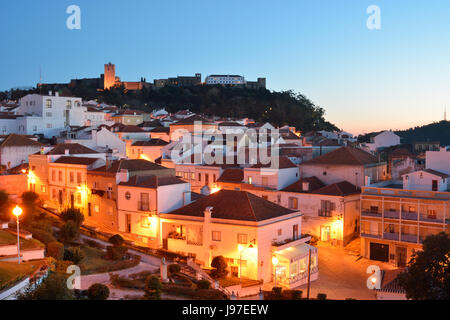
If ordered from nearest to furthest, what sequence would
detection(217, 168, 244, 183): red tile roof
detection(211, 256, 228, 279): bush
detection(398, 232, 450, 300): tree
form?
1. detection(398, 232, 450, 300): tree
2. detection(211, 256, 228, 279): bush
3. detection(217, 168, 244, 183): red tile roof

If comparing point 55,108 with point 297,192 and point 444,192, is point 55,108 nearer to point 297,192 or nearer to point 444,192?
point 297,192

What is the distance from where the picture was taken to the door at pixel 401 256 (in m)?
27.9

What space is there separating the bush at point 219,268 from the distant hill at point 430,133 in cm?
5764

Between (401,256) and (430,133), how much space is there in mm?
53332

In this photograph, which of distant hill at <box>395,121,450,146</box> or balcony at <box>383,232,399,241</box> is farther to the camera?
distant hill at <box>395,121,450,146</box>

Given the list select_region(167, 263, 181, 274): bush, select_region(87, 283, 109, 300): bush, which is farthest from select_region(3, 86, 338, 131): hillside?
select_region(87, 283, 109, 300): bush

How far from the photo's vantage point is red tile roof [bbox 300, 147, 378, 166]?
3375 centimetres

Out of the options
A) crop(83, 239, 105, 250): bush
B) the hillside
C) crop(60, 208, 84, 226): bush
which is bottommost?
crop(83, 239, 105, 250): bush

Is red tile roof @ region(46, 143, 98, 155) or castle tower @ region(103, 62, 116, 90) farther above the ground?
castle tower @ region(103, 62, 116, 90)

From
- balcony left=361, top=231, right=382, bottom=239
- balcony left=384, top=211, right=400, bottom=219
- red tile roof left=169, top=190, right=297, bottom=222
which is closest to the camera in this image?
red tile roof left=169, top=190, right=297, bottom=222

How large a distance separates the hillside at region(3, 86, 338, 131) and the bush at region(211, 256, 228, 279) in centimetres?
7120

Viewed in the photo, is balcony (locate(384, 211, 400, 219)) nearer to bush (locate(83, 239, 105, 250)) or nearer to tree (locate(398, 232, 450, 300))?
tree (locate(398, 232, 450, 300))

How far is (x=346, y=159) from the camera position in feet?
112

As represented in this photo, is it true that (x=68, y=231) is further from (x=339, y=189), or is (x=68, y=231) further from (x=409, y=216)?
(x=409, y=216)
